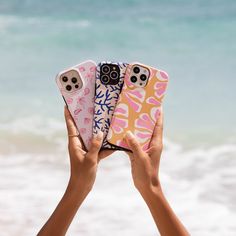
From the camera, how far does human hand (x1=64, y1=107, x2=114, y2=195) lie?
176cm

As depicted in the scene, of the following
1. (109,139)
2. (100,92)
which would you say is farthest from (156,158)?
(100,92)

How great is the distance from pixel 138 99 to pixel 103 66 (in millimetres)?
171

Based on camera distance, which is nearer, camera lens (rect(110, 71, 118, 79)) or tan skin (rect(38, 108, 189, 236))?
tan skin (rect(38, 108, 189, 236))

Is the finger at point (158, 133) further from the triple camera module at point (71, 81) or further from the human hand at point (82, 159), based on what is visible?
the triple camera module at point (71, 81)

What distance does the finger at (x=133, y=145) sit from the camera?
183 cm

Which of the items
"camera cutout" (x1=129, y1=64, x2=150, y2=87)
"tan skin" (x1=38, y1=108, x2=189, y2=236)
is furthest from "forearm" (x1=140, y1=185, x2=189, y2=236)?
"camera cutout" (x1=129, y1=64, x2=150, y2=87)

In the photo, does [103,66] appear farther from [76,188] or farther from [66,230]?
[66,230]

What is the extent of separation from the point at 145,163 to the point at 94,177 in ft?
0.55

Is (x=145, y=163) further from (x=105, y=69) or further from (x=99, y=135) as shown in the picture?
(x=105, y=69)

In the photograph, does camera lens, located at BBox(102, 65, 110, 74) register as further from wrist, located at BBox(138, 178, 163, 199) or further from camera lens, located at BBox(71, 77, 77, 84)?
wrist, located at BBox(138, 178, 163, 199)

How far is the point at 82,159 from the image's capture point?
5.95 ft

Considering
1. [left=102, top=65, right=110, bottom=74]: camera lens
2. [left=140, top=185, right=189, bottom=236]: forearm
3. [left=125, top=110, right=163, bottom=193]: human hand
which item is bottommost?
[left=140, top=185, right=189, bottom=236]: forearm

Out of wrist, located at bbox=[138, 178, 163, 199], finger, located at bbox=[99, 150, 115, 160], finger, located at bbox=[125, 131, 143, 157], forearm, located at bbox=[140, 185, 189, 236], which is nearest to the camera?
forearm, located at bbox=[140, 185, 189, 236]

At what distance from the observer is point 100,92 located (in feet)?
6.53
